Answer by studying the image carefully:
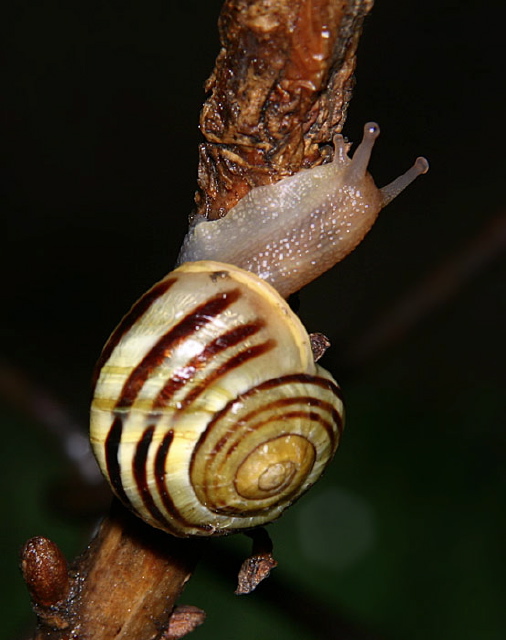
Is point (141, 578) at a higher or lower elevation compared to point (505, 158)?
lower

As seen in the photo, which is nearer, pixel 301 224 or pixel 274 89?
pixel 274 89

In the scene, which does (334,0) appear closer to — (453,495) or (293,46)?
(293,46)

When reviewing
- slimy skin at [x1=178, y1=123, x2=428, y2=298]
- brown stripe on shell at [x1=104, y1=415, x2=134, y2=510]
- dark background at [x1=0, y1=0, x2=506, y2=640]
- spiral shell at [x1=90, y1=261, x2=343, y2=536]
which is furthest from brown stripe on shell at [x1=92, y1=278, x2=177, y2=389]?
dark background at [x1=0, y1=0, x2=506, y2=640]

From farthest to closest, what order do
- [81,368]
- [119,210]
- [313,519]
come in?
1. [119,210]
2. [81,368]
3. [313,519]

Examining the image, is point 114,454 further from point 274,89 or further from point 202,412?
point 274,89

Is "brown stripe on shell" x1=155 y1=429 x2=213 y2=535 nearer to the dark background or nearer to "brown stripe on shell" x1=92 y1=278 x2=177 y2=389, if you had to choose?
"brown stripe on shell" x1=92 y1=278 x2=177 y2=389

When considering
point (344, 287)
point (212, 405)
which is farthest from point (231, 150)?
point (344, 287)

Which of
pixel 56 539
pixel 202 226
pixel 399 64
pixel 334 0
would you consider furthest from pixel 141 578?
pixel 399 64
